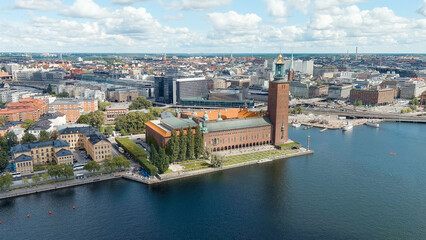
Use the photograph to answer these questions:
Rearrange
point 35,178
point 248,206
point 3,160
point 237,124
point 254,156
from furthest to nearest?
point 237,124 → point 254,156 → point 3,160 → point 35,178 → point 248,206

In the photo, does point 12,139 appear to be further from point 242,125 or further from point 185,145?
point 242,125

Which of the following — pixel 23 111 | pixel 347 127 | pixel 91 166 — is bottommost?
pixel 347 127

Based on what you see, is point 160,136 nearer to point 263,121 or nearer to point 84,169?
point 84,169

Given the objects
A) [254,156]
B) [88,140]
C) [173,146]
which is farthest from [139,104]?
[254,156]

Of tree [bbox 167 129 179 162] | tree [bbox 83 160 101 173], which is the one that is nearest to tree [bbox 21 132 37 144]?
tree [bbox 83 160 101 173]

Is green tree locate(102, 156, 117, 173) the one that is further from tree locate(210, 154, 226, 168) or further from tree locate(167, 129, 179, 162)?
tree locate(210, 154, 226, 168)

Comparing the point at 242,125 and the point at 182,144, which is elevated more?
the point at 242,125
